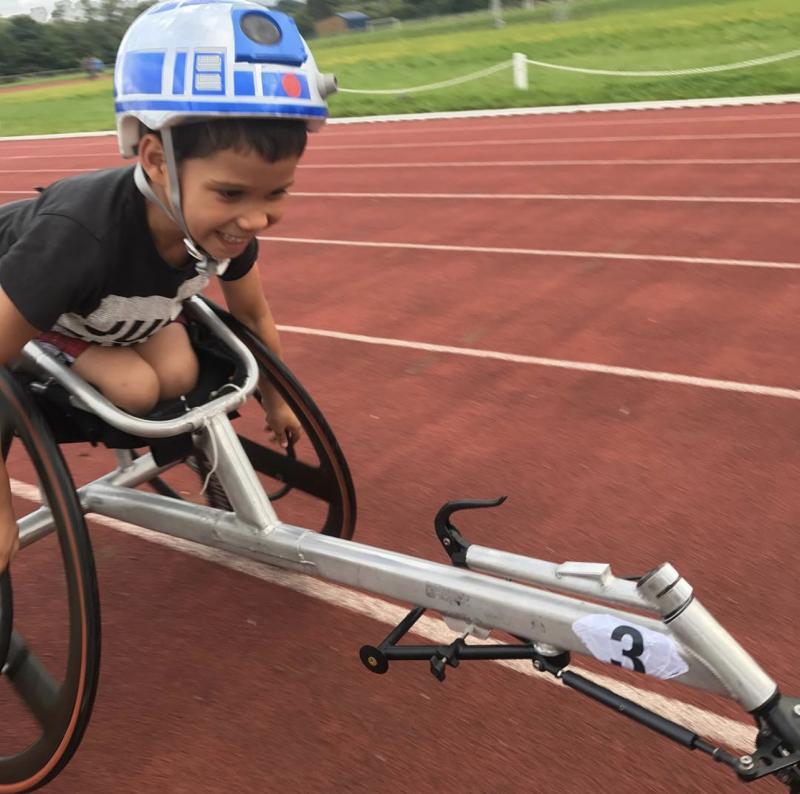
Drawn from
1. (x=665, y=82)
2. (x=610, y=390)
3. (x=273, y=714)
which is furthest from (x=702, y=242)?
(x=665, y=82)

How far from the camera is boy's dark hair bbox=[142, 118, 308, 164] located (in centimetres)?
160

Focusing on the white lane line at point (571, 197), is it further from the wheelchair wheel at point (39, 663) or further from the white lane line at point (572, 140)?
the wheelchair wheel at point (39, 663)

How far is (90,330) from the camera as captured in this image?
2041 millimetres

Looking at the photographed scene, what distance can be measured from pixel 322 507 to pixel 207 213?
147cm

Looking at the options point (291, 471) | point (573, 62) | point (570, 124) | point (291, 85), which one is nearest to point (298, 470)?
point (291, 471)

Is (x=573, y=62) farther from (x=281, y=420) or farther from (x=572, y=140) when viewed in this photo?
(x=281, y=420)

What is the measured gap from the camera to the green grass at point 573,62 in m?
13.5

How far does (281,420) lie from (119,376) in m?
0.56

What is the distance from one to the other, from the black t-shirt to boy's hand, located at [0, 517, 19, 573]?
0.47 meters

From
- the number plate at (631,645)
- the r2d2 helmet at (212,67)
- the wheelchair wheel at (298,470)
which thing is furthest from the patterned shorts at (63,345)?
the number plate at (631,645)

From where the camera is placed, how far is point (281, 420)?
2518 millimetres

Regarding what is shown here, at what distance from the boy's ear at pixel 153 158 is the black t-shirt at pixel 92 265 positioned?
0.50 ft

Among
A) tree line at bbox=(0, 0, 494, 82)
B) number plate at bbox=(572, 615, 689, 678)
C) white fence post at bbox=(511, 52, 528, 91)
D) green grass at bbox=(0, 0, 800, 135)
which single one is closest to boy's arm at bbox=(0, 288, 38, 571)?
number plate at bbox=(572, 615, 689, 678)

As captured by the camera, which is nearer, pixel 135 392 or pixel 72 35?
pixel 135 392
